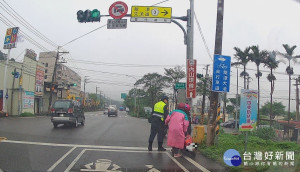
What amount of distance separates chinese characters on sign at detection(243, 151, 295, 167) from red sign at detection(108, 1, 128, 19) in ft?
24.0

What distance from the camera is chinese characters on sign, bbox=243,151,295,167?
6562mm

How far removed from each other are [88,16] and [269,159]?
8.23 meters

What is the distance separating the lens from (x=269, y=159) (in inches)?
265

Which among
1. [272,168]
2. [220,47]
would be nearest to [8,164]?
[272,168]

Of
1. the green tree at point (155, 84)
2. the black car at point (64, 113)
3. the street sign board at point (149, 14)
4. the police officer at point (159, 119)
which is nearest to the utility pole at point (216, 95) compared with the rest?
the police officer at point (159, 119)

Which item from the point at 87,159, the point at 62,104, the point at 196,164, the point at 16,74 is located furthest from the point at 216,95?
the point at 16,74

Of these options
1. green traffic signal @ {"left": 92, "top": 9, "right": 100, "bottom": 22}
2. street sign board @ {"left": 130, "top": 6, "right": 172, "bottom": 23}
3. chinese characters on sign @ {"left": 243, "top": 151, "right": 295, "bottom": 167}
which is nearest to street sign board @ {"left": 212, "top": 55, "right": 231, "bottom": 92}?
chinese characters on sign @ {"left": 243, "top": 151, "right": 295, "bottom": 167}

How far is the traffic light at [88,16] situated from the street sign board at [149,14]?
1.42m

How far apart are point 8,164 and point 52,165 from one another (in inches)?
38.1

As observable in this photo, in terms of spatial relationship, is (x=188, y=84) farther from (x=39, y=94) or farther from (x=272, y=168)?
(x=39, y=94)

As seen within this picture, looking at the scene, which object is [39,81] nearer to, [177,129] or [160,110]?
[160,110]

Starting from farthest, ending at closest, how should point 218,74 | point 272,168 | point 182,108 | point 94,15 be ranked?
point 94,15, point 218,74, point 182,108, point 272,168

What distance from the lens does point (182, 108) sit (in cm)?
834

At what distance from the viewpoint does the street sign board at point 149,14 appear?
1136cm
